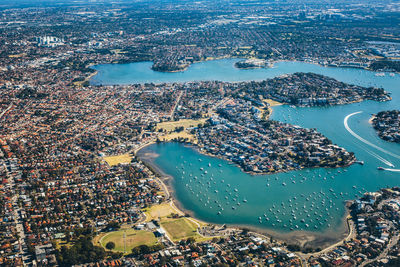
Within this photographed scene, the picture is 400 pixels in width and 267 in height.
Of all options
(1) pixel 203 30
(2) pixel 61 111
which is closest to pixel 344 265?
(2) pixel 61 111

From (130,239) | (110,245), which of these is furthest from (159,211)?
(110,245)

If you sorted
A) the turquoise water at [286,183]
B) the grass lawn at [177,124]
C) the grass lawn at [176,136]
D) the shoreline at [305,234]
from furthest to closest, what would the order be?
the grass lawn at [177,124]
the grass lawn at [176,136]
the turquoise water at [286,183]
the shoreline at [305,234]

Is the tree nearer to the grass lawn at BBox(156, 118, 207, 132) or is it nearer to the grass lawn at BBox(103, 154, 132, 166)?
the grass lawn at BBox(103, 154, 132, 166)

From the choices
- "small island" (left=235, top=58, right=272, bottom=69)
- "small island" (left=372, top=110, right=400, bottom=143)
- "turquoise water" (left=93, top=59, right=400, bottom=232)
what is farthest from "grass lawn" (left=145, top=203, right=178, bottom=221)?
"small island" (left=235, top=58, right=272, bottom=69)

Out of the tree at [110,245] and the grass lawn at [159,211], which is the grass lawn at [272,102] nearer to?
the grass lawn at [159,211]

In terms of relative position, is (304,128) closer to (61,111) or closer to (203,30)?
(61,111)

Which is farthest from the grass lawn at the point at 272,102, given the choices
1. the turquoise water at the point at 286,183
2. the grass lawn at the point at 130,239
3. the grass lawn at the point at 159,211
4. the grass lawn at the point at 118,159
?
the grass lawn at the point at 130,239
